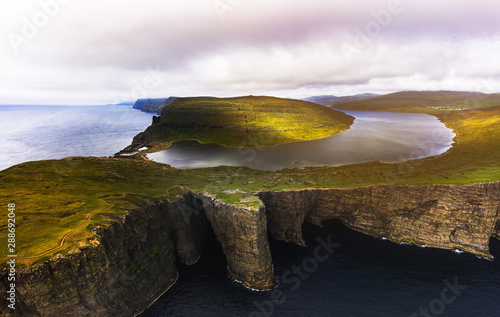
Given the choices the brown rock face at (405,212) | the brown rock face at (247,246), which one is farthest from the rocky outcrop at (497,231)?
the brown rock face at (247,246)

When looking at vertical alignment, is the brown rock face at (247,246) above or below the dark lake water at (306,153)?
below

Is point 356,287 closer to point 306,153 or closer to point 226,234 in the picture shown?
point 226,234

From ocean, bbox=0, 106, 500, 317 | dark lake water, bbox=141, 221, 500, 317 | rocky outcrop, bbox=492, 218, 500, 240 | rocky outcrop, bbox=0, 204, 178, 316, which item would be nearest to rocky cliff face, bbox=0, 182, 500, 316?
rocky outcrop, bbox=492, 218, 500, 240

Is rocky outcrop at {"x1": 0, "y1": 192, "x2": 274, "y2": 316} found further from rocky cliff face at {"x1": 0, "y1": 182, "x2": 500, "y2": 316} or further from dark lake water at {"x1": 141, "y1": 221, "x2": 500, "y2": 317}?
dark lake water at {"x1": 141, "y1": 221, "x2": 500, "y2": 317}

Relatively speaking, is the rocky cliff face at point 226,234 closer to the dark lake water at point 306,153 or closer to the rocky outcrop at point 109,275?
the rocky outcrop at point 109,275

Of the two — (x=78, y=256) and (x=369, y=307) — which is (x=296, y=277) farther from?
(x=78, y=256)
